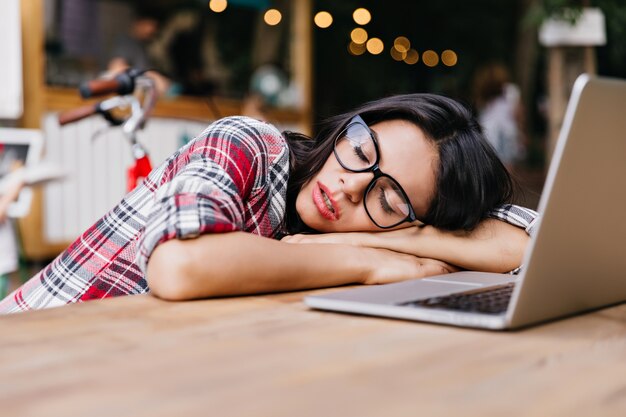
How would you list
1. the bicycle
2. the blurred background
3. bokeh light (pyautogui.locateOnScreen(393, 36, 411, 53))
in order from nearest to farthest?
the bicycle < the blurred background < bokeh light (pyautogui.locateOnScreen(393, 36, 411, 53))

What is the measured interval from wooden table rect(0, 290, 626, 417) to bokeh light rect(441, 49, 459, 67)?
1095cm

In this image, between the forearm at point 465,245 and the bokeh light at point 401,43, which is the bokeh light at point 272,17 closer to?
the bokeh light at point 401,43

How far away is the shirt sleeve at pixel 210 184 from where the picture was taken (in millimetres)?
1122

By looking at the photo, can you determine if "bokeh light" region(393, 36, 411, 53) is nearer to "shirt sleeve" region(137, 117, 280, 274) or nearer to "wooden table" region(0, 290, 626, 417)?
"shirt sleeve" region(137, 117, 280, 274)

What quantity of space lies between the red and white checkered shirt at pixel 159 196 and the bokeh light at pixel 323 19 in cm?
738

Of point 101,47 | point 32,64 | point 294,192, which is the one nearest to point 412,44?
point 101,47

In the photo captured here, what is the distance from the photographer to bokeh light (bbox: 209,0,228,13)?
691 centimetres

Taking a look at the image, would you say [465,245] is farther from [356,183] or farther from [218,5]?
[218,5]

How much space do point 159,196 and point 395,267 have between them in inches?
15.4

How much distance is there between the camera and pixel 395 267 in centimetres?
133

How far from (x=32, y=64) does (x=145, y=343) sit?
4.91m

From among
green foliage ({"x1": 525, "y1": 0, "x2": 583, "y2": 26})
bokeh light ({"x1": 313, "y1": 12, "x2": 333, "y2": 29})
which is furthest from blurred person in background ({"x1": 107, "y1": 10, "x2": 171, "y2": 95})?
green foliage ({"x1": 525, "y1": 0, "x2": 583, "y2": 26})

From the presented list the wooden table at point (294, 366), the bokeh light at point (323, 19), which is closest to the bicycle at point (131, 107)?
the wooden table at point (294, 366)

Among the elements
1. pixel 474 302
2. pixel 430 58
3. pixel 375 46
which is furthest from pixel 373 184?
pixel 430 58
